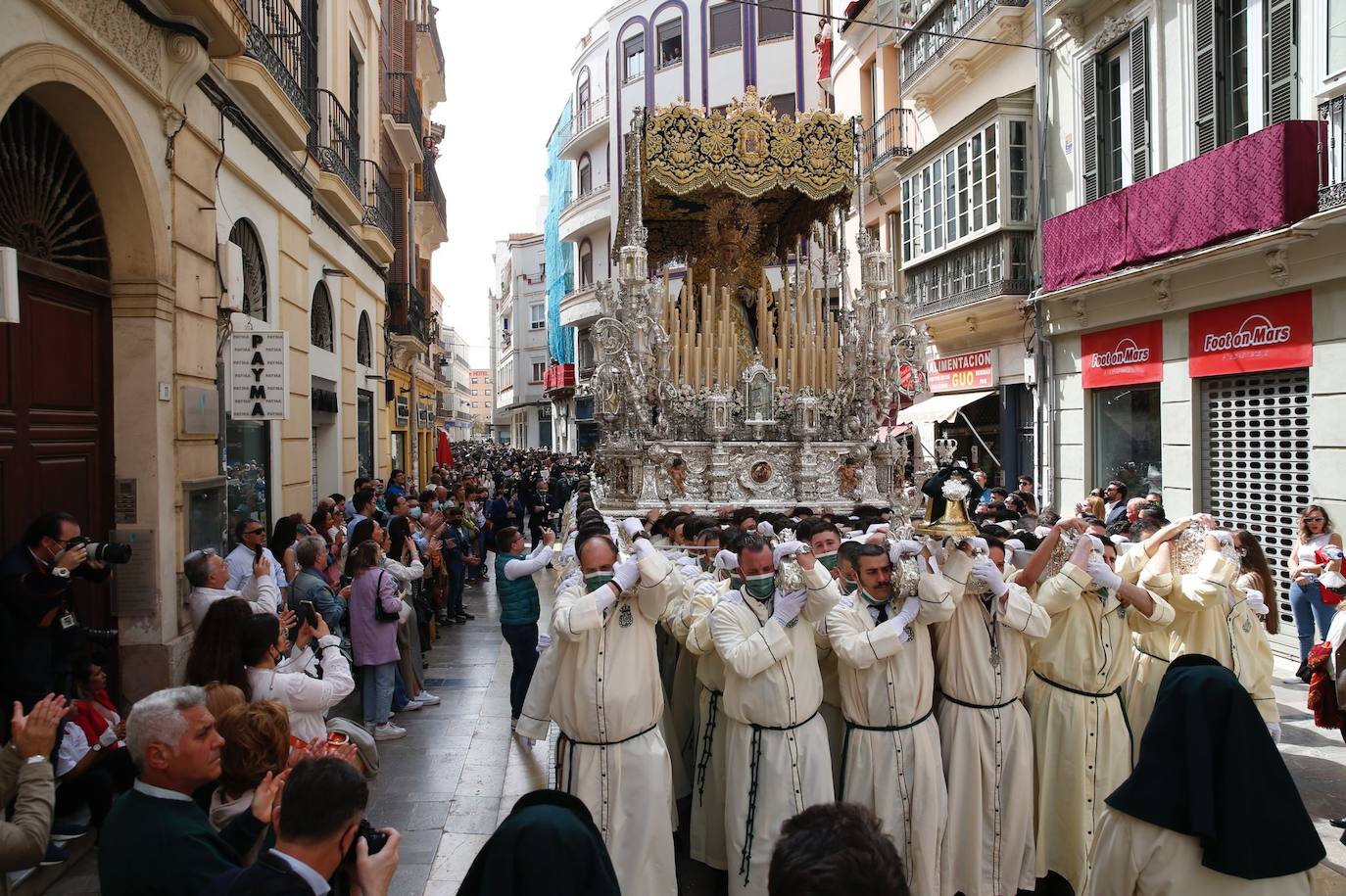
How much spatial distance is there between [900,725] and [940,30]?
16.2 metres

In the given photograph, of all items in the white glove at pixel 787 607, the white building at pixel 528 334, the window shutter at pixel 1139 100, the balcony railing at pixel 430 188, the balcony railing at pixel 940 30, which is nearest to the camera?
the white glove at pixel 787 607

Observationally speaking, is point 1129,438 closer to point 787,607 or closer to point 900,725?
point 900,725

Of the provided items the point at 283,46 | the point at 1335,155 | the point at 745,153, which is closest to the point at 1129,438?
the point at 1335,155

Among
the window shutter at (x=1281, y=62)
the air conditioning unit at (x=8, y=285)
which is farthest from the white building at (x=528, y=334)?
the air conditioning unit at (x=8, y=285)

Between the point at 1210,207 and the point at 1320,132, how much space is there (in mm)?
1352

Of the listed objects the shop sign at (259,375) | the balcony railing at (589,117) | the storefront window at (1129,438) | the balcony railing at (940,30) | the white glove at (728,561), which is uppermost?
the balcony railing at (589,117)

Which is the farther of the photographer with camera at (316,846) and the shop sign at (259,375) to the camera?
the shop sign at (259,375)

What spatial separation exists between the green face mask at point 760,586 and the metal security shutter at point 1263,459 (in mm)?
7345

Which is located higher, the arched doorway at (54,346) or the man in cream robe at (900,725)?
the arched doorway at (54,346)

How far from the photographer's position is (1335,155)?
8.88m

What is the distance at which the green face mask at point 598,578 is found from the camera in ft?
14.3

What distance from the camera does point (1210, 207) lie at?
1034cm

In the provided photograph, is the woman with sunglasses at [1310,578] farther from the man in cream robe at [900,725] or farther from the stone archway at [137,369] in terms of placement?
the stone archway at [137,369]

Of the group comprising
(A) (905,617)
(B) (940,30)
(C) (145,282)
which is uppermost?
(B) (940,30)
